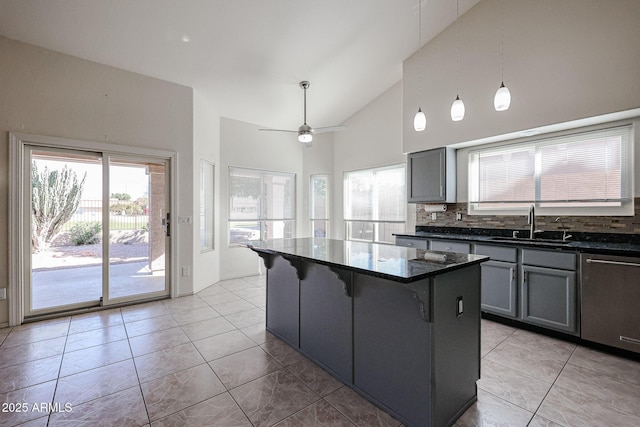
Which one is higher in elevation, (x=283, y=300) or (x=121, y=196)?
(x=121, y=196)

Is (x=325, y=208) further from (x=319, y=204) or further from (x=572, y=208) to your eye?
(x=572, y=208)

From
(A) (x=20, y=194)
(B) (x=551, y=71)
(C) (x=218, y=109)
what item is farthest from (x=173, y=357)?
(B) (x=551, y=71)

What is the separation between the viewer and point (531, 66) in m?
3.21

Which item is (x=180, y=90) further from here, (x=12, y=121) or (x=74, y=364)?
(x=74, y=364)

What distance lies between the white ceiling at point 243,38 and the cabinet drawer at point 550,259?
3189 mm

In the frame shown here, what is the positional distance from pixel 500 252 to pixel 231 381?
3.02m

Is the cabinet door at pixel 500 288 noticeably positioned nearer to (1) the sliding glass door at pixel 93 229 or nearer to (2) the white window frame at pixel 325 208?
(2) the white window frame at pixel 325 208

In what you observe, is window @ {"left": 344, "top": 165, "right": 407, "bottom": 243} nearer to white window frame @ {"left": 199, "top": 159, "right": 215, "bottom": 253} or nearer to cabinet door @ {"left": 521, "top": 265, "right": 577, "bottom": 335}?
cabinet door @ {"left": 521, "top": 265, "right": 577, "bottom": 335}

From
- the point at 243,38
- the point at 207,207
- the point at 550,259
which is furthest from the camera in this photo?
the point at 207,207

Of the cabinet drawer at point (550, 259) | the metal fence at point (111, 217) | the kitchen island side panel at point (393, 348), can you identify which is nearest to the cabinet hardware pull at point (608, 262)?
the cabinet drawer at point (550, 259)

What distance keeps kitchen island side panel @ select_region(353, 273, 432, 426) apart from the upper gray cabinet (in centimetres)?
267

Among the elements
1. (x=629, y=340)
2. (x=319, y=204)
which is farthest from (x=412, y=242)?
(x=319, y=204)

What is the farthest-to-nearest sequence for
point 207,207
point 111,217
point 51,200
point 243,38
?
point 207,207
point 111,217
point 51,200
point 243,38

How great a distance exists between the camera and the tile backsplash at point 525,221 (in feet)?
9.55
